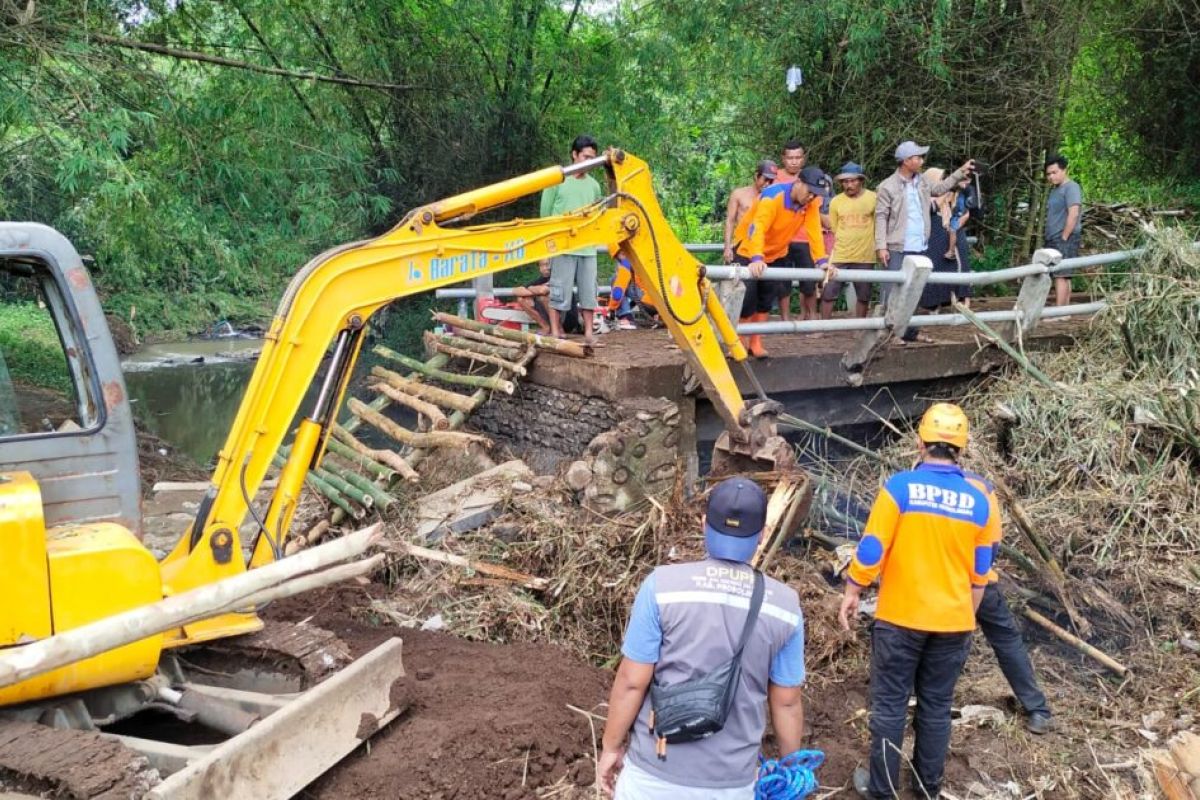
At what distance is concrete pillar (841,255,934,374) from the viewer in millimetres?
8086

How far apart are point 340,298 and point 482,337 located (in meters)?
3.81

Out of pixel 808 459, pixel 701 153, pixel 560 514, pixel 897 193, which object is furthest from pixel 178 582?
pixel 701 153

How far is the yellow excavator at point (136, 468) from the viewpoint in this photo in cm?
383

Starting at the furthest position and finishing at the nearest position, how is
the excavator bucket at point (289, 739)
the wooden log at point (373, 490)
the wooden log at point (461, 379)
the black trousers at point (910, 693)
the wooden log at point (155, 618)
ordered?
1. the wooden log at point (461, 379)
2. the wooden log at point (373, 490)
3. the black trousers at point (910, 693)
4. the excavator bucket at point (289, 739)
5. the wooden log at point (155, 618)

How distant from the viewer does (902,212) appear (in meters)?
8.89

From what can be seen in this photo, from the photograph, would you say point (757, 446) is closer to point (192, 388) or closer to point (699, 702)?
point (699, 702)

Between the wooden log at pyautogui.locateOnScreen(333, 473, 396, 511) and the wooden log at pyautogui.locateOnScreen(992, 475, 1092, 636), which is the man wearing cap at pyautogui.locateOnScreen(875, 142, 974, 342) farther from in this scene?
the wooden log at pyautogui.locateOnScreen(333, 473, 396, 511)

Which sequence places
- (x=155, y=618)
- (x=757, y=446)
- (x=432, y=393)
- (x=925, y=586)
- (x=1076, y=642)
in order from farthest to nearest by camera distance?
1. (x=432, y=393)
2. (x=757, y=446)
3. (x=1076, y=642)
4. (x=925, y=586)
5. (x=155, y=618)

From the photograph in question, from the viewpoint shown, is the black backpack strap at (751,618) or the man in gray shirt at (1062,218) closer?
the black backpack strap at (751,618)

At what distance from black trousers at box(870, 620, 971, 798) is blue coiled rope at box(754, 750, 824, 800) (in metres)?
Answer: 1.40

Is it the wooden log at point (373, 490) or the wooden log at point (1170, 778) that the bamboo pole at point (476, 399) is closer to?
the wooden log at point (373, 490)

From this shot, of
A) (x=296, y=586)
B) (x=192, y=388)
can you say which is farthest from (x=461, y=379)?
(x=192, y=388)

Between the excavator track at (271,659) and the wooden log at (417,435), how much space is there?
9.29ft

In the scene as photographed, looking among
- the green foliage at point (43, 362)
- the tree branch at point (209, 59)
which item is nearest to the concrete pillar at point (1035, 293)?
the tree branch at point (209, 59)
